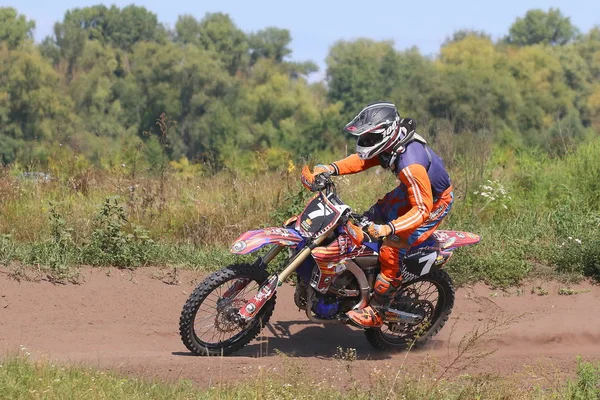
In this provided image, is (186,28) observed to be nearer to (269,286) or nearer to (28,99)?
(28,99)

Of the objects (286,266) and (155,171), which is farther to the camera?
(155,171)

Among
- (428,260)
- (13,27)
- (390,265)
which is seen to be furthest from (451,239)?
(13,27)

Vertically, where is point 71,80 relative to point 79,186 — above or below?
above

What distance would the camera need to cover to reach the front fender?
7.61 metres

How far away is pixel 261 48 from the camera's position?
112m

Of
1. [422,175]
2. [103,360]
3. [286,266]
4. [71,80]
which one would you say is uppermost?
[71,80]

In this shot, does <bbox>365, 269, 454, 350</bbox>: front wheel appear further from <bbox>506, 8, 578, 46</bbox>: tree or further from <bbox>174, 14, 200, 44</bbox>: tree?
<bbox>506, 8, 578, 46</bbox>: tree

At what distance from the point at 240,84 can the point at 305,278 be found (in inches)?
2866

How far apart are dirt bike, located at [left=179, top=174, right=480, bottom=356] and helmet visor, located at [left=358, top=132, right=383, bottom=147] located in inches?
16.8

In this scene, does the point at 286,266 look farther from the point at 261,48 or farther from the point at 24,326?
the point at 261,48

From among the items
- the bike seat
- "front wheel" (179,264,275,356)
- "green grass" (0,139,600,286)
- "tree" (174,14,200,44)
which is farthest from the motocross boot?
"tree" (174,14,200,44)

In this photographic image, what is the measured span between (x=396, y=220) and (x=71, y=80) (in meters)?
67.4

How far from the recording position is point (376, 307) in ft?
27.4

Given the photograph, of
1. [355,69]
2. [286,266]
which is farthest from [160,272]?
[355,69]
